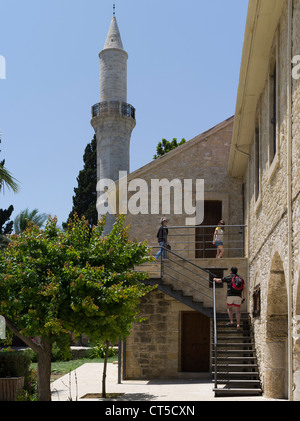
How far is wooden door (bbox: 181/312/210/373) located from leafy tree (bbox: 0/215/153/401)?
665 centimetres

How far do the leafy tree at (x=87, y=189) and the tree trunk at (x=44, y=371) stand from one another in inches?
1103

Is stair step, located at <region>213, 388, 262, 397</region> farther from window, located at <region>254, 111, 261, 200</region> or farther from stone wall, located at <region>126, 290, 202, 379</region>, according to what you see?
stone wall, located at <region>126, 290, 202, 379</region>

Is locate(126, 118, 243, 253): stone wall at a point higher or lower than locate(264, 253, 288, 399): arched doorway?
higher

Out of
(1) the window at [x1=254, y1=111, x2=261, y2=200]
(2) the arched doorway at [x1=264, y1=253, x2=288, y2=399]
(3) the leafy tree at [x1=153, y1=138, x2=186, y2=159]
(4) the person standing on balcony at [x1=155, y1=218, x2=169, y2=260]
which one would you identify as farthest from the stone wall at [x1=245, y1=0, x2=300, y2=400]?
(3) the leafy tree at [x1=153, y1=138, x2=186, y2=159]

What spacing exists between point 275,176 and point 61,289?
414 centimetres

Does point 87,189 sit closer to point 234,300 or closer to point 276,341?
point 234,300

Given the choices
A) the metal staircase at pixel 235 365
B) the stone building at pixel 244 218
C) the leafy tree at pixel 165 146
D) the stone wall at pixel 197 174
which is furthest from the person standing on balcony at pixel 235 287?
the leafy tree at pixel 165 146

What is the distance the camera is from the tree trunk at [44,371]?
1128 cm

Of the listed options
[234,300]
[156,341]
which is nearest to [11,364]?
[234,300]

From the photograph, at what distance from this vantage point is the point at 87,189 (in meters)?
40.2

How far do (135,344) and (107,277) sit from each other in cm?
682

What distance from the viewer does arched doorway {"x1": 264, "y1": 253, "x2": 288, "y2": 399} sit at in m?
10.6

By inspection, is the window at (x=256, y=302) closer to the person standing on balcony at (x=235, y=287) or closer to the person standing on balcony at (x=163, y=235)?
the person standing on balcony at (x=235, y=287)
